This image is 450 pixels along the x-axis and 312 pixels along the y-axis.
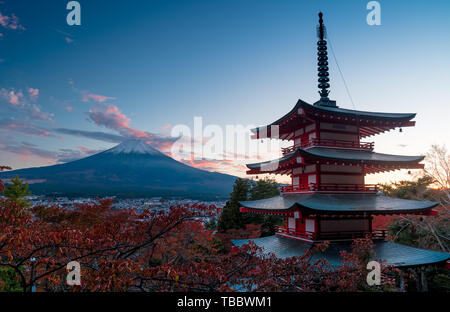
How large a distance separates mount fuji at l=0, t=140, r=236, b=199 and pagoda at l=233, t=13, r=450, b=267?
3268 centimetres

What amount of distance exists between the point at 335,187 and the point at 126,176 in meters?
59.9

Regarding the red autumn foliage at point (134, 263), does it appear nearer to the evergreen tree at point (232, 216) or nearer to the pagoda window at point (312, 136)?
the pagoda window at point (312, 136)

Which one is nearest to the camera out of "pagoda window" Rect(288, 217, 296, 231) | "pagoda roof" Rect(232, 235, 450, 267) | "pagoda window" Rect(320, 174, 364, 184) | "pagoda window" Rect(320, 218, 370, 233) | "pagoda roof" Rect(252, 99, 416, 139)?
"pagoda roof" Rect(232, 235, 450, 267)

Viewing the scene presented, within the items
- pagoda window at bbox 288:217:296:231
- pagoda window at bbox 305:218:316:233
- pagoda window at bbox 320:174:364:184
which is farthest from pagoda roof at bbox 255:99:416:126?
pagoda window at bbox 288:217:296:231

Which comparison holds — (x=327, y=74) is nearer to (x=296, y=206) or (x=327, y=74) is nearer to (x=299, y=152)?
(x=299, y=152)

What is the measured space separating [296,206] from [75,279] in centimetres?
860

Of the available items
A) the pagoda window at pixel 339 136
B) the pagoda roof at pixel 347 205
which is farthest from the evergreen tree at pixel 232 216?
the pagoda window at pixel 339 136

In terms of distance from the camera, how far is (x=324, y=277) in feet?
23.4

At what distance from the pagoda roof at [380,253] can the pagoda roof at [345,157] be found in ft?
13.5

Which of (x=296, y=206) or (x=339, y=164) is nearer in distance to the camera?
(x=296, y=206)

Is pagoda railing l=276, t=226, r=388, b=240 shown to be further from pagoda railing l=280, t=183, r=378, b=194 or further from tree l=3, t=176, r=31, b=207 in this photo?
tree l=3, t=176, r=31, b=207

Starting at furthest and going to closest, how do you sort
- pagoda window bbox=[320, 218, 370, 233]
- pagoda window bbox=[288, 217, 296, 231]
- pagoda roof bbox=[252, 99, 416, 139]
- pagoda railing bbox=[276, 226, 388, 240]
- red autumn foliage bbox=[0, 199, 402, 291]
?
pagoda window bbox=[288, 217, 296, 231], pagoda roof bbox=[252, 99, 416, 139], pagoda window bbox=[320, 218, 370, 233], pagoda railing bbox=[276, 226, 388, 240], red autumn foliage bbox=[0, 199, 402, 291]

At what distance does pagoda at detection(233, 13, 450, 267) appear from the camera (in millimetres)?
12133
